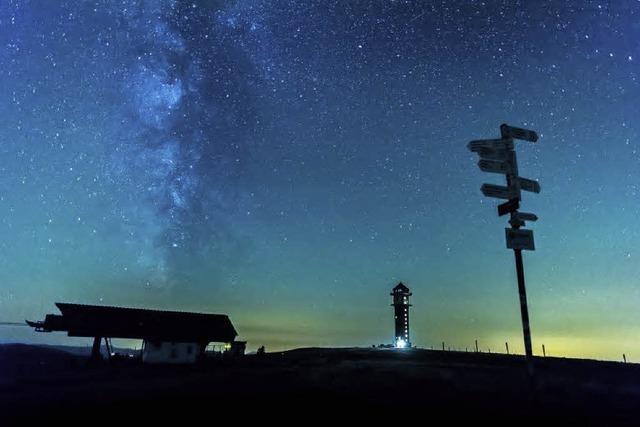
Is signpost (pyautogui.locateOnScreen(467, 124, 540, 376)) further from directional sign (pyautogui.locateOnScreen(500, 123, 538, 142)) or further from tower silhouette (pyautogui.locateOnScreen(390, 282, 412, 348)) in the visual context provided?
tower silhouette (pyautogui.locateOnScreen(390, 282, 412, 348))

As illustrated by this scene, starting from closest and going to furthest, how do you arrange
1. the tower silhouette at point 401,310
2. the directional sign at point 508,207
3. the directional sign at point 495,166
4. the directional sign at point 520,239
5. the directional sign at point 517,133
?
the directional sign at point 520,239, the directional sign at point 508,207, the directional sign at point 495,166, the directional sign at point 517,133, the tower silhouette at point 401,310

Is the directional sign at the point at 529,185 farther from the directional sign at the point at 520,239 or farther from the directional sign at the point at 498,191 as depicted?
the directional sign at the point at 520,239

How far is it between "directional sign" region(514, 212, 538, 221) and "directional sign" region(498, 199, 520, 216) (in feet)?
0.35

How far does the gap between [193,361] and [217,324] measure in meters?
5.14

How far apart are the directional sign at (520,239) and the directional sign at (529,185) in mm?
898

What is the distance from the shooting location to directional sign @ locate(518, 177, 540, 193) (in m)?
8.28

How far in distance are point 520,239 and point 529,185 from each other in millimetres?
1260

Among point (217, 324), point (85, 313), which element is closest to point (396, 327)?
point (217, 324)

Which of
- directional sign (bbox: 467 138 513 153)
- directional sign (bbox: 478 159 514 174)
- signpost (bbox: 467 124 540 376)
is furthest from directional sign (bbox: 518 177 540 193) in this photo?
directional sign (bbox: 467 138 513 153)

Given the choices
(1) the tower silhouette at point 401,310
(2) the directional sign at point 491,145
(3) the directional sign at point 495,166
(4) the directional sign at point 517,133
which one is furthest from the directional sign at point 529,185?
(1) the tower silhouette at point 401,310

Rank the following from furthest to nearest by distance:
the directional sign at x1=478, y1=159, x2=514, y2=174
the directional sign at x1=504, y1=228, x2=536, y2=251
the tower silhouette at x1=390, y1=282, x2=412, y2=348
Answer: the tower silhouette at x1=390, y1=282, x2=412, y2=348 < the directional sign at x1=478, y1=159, x2=514, y2=174 < the directional sign at x1=504, y1=228, x2=536, y2=251

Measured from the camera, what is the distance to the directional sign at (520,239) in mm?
7699

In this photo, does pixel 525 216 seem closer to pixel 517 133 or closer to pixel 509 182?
pixel 509 182

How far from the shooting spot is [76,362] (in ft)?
123
